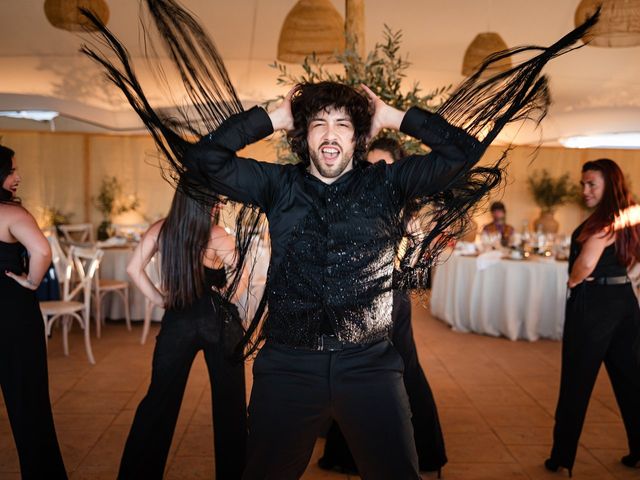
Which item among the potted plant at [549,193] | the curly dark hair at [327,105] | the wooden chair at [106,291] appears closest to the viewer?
the curly dark hair at [327,105]

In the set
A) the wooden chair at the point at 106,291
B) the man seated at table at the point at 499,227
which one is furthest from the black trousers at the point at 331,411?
the man seated at table at the point at 499,227

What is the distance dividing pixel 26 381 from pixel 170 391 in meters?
0.68

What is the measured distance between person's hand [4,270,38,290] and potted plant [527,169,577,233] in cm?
1196

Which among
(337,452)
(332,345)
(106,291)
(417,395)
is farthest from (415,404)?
(106,291)

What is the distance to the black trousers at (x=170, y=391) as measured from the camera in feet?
10.3

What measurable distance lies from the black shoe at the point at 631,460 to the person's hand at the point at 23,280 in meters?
3.44

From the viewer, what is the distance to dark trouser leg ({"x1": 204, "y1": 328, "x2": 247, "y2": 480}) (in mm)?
3182

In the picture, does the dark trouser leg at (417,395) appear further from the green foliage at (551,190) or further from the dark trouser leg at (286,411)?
the green foliage at (551,190)

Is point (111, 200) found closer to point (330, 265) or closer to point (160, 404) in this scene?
point (160, 404)

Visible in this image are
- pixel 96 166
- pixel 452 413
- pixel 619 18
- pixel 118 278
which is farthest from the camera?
pixel 96 166

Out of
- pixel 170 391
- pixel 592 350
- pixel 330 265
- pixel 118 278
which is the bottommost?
pixel 118 278

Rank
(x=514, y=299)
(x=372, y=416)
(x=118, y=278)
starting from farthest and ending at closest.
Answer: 1. (x=118, y=278)
2. (x=514, y=299)
3. (x=372, y=416)

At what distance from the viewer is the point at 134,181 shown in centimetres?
1337

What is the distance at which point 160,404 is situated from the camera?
3.13 m
